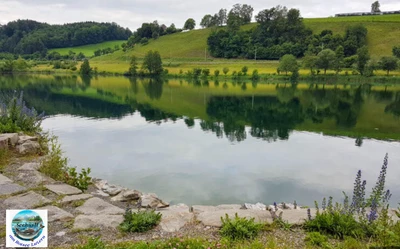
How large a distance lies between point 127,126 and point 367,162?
60.6ft

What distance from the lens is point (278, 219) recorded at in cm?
627

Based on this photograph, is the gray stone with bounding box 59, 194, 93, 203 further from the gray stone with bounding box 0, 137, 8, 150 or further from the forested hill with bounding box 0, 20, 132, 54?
the forested hill with bounding box 0, 20, 132, 54

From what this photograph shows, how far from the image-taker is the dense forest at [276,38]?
362 feet

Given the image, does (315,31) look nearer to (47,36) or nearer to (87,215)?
(87,215)

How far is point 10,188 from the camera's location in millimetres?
7871

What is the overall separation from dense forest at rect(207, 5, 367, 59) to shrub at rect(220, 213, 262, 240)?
110528mm

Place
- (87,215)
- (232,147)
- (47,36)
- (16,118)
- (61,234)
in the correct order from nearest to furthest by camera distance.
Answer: (61,234) → (87,215) → (16,118) → (232,147) → (47,36)

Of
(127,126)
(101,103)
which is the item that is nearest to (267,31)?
(101,103)

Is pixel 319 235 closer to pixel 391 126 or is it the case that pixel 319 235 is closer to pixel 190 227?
pixel 190 227

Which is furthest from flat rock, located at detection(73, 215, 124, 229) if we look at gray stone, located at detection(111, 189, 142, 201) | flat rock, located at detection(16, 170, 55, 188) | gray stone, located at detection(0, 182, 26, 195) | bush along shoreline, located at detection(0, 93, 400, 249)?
gray stone, located at detection(111, 189, 142, 201)

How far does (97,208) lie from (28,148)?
5704mm

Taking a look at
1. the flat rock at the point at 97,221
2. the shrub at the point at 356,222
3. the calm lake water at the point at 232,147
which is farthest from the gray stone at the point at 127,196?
the shrub at the point at 356,222
